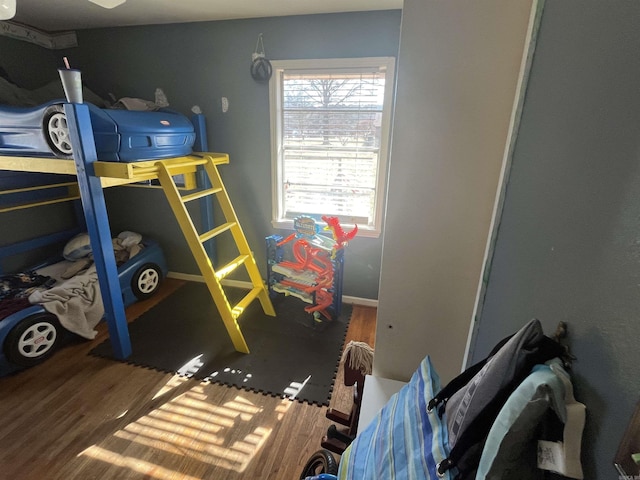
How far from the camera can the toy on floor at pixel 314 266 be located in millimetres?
2340

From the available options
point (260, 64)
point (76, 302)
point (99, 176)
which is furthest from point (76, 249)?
point (260, 64)

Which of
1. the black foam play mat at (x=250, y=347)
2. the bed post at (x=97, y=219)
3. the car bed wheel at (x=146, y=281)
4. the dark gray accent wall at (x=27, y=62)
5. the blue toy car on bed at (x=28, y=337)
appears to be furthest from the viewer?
the car bed wheel at (x=146, y=281)

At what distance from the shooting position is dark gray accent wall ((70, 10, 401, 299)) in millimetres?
2174

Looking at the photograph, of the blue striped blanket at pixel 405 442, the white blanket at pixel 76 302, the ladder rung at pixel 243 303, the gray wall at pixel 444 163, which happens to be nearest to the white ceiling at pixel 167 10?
the gray wall at pixel 444 163

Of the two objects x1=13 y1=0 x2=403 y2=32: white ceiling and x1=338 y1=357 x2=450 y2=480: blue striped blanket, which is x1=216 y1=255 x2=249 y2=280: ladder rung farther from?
x1=13 y1=0 x2=403 y2=32: white ceiling

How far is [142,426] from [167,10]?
247 centimetres

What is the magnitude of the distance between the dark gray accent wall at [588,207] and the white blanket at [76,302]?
2.44m

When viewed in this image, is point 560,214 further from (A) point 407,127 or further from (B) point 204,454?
(B) point 204,454

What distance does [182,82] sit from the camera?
2.49 meters

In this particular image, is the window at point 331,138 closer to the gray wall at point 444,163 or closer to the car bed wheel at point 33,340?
the gray wall at point 444,163

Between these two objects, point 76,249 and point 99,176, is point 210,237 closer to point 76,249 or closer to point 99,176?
point 99,176

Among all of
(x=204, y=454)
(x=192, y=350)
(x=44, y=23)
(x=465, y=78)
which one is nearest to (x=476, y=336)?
(x=465, y=78)

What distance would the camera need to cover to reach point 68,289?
7.02 ft

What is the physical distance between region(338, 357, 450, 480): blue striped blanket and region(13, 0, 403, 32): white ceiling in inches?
84.3
